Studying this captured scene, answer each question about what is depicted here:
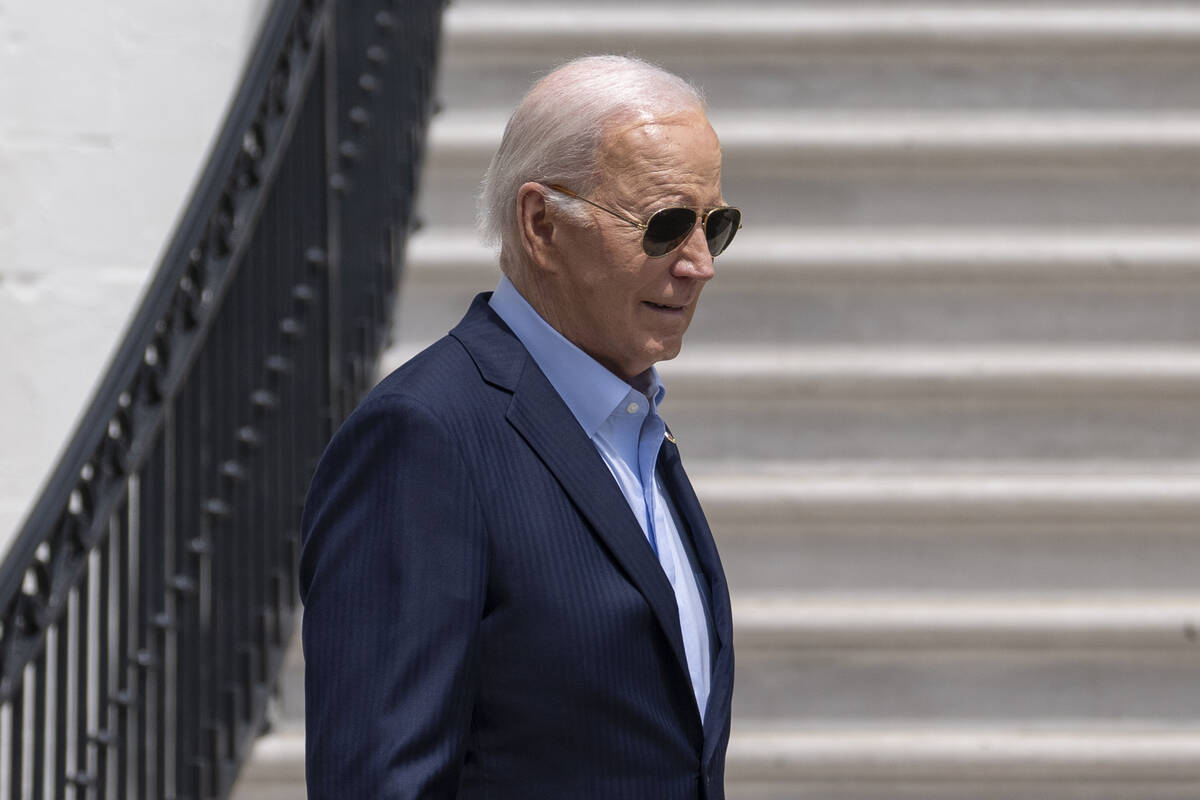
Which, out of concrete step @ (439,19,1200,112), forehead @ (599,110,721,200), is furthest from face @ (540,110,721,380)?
concrete step @ (439,19,1200,112)

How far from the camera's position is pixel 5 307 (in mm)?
4047

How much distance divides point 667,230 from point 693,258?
0.18 ft

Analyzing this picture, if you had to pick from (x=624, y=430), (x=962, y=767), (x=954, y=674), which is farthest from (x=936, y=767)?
(x=624, y=430)

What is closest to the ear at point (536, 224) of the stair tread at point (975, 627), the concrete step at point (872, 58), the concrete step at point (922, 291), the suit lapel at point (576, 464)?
the suit lapel at point (576, 464)

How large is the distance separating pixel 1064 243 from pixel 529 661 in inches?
111

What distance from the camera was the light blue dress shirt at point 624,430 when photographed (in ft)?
5.18

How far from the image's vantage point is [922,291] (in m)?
3.86

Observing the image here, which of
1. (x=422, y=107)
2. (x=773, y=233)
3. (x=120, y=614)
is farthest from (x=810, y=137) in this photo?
(x=120, y=614)

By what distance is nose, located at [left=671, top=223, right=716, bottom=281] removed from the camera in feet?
5.22

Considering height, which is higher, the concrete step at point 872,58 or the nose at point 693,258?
the concrete step at point 872,58

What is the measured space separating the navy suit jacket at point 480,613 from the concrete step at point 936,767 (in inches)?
68.0

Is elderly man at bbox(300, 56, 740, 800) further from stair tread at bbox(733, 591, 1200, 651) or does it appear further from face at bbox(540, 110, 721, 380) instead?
stair tread at bbox(733, 591, 1200, 651)

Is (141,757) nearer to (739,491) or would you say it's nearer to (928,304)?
(739,491)

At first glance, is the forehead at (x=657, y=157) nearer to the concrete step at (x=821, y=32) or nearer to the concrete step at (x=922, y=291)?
the concrete step at (x=922, y=291)
